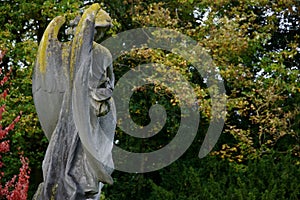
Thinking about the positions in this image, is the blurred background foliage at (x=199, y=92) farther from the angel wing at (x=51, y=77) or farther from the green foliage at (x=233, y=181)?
the angel wing at (x=51, y=77)

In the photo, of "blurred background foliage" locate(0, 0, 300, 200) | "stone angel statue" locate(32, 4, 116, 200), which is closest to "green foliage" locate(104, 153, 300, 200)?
"blurred background foliage" locate(0, 0, 300, 200)

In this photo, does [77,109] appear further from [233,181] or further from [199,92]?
Answer: [199,92]

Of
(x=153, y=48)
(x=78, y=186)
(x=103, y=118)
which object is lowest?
(x=78, y=186)

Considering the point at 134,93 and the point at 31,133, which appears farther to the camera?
the point at 134,93

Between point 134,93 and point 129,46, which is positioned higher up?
point 129,46

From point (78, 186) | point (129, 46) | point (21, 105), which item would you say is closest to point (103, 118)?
point (78, 186)

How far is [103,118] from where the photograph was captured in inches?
154

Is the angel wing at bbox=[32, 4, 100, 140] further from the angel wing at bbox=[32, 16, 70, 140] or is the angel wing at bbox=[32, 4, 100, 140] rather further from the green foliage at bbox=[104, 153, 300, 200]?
the green foliage at bbox=[104, 153, 300, 200]

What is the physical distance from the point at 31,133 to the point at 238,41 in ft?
13.7

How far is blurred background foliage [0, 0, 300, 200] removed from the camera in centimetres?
1048

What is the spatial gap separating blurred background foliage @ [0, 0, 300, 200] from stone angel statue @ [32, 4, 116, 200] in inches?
223

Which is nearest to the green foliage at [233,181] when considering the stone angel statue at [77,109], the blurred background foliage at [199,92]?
the blurred background foliage at [199,92]

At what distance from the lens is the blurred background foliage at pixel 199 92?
34.4 feet

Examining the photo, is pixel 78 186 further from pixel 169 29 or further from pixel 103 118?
pixel 169 29
